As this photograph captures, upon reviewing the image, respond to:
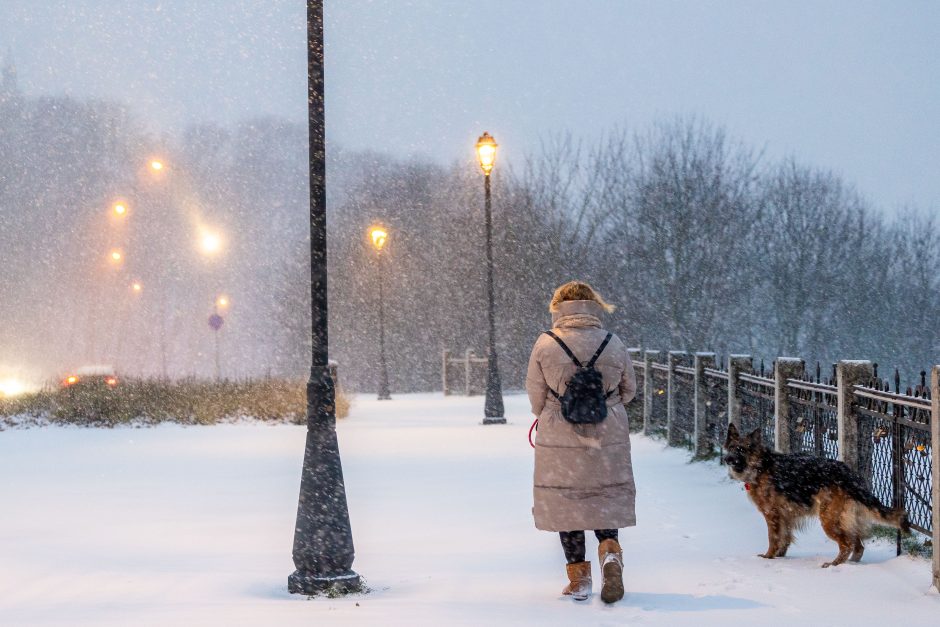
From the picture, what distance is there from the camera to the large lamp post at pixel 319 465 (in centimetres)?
736

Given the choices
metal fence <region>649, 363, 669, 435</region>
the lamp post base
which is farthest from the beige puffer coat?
metal fence <region>649, 363, 669, 435</region>

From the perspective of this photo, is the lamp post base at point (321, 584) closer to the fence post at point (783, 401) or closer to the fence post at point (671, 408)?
the fence post at point (783, 401)

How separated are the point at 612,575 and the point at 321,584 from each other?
6.25ft

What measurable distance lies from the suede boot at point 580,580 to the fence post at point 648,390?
39.9 feet

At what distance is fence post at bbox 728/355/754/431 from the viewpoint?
1348 centimetres

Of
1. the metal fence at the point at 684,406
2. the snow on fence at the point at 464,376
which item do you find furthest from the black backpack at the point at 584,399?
the snow on fence at the point at 464,376

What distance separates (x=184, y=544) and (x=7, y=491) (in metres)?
4.82

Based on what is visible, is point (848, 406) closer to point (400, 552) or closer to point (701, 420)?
point (400, 552)

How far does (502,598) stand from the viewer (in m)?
7.14

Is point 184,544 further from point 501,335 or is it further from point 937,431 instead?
point 501,335

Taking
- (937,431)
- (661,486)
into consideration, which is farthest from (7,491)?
(937,431)

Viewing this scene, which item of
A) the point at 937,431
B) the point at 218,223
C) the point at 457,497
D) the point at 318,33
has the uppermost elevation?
the point at 218,223

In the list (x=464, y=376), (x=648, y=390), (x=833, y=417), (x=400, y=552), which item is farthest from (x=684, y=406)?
(x=464, y=376)

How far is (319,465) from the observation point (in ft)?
24.7
